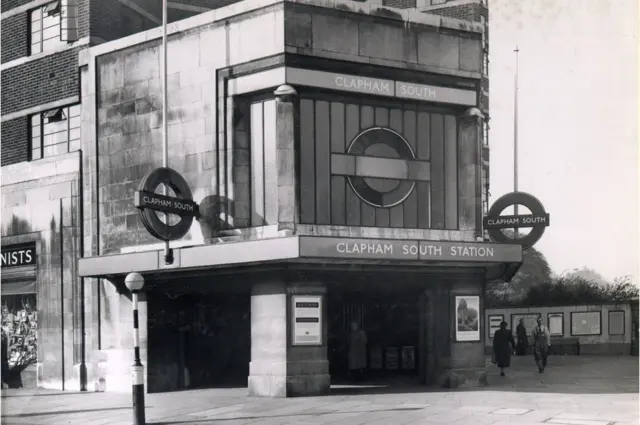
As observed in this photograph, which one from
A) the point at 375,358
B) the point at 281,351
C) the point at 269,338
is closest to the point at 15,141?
the point at 269,338

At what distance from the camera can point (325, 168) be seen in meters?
21.4

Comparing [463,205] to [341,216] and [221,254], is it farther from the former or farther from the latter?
[221,254]

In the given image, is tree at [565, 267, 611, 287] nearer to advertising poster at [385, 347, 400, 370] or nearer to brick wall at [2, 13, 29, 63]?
advertising poster at [385, 347, 400, 370]

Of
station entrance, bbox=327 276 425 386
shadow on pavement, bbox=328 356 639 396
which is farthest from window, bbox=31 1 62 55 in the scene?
shadow on pavement, bbox=328 356 639 396

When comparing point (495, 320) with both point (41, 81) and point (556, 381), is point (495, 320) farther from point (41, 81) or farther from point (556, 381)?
point (41, 81)

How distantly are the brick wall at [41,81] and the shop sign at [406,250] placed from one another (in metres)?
10.5

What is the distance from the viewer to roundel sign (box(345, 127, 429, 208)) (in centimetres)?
2175

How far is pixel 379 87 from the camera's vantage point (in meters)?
21.7

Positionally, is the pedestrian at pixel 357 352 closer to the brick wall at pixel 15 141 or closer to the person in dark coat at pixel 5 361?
the person in dark coat at pixel 5 361

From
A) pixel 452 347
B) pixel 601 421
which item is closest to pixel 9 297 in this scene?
pixel 452 347

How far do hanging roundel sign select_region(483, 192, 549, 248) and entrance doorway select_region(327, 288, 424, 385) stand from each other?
316 cm

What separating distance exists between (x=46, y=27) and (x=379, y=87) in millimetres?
12007

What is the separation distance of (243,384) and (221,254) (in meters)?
4.98

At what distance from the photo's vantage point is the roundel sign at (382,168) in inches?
856
